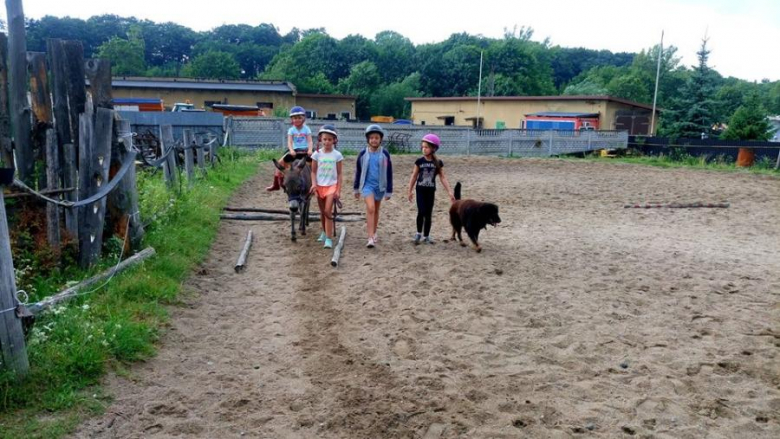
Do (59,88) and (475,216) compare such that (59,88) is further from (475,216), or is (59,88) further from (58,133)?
(475,216)

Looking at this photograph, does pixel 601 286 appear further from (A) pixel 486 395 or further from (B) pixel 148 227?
(B) pixel 148 227

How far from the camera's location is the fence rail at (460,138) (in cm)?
2477

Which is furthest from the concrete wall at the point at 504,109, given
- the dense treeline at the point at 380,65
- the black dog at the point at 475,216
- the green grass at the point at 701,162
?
the black dog at the point at 475,216

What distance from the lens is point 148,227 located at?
7.91 m

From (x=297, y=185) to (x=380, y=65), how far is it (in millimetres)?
75985

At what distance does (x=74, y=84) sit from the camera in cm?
617

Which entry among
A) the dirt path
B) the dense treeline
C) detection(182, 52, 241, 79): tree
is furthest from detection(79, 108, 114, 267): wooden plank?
detection(182, 52, 241, 79): tree

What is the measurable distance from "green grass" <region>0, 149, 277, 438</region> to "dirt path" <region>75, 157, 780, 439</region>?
17cm

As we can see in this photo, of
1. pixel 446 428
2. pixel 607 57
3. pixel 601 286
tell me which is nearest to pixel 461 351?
pixel 446 428

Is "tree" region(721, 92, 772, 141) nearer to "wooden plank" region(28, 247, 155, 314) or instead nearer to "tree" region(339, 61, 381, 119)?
"wooden plank" region(28, 247, 155, 314)

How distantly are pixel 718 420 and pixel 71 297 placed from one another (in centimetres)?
499

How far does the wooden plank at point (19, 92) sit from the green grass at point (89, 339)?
49.6 inches

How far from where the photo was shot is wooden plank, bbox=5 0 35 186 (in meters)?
5.82

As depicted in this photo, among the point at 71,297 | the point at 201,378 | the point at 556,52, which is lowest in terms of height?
the point at 201,378
